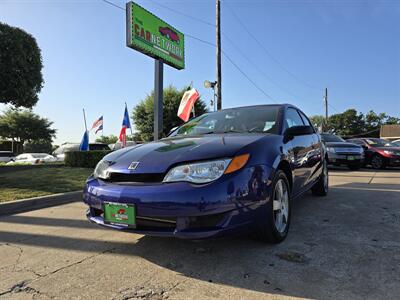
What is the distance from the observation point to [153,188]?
263 cm

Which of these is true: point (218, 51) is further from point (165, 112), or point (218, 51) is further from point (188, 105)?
point (165, 112)

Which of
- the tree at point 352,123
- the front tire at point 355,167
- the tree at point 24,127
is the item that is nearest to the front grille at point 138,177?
the front tire at point 355,167

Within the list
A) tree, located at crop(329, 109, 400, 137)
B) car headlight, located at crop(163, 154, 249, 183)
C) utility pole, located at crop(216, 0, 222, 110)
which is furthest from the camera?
tree, located at crop(329, 109, 400, 137)

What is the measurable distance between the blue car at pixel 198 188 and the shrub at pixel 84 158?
29.2ft

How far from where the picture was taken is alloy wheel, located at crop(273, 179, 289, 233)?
129 inches

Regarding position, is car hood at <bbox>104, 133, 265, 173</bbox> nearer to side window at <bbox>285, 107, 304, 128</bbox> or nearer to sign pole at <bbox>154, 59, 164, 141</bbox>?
side window at <bbox>285, 107, 304, 128</bbox>

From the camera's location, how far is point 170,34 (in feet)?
48.4

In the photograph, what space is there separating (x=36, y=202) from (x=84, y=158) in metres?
6.53

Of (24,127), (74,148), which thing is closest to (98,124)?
A: (74,148)

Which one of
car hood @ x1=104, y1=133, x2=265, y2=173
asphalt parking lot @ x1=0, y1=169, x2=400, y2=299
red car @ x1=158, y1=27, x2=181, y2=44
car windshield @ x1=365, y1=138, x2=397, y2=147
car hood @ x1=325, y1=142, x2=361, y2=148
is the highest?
red car @ x1=158, y1=27, x2=181, y2=44

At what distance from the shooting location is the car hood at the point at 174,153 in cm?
276

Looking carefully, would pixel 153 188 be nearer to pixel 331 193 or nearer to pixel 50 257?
pixel 50 257

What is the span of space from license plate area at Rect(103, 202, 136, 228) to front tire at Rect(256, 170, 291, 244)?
1.07m

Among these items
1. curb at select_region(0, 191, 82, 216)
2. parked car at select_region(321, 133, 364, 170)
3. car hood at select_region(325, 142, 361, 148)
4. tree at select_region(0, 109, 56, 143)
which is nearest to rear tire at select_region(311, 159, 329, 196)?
curb at select_region(0, 191, 82, 216)
